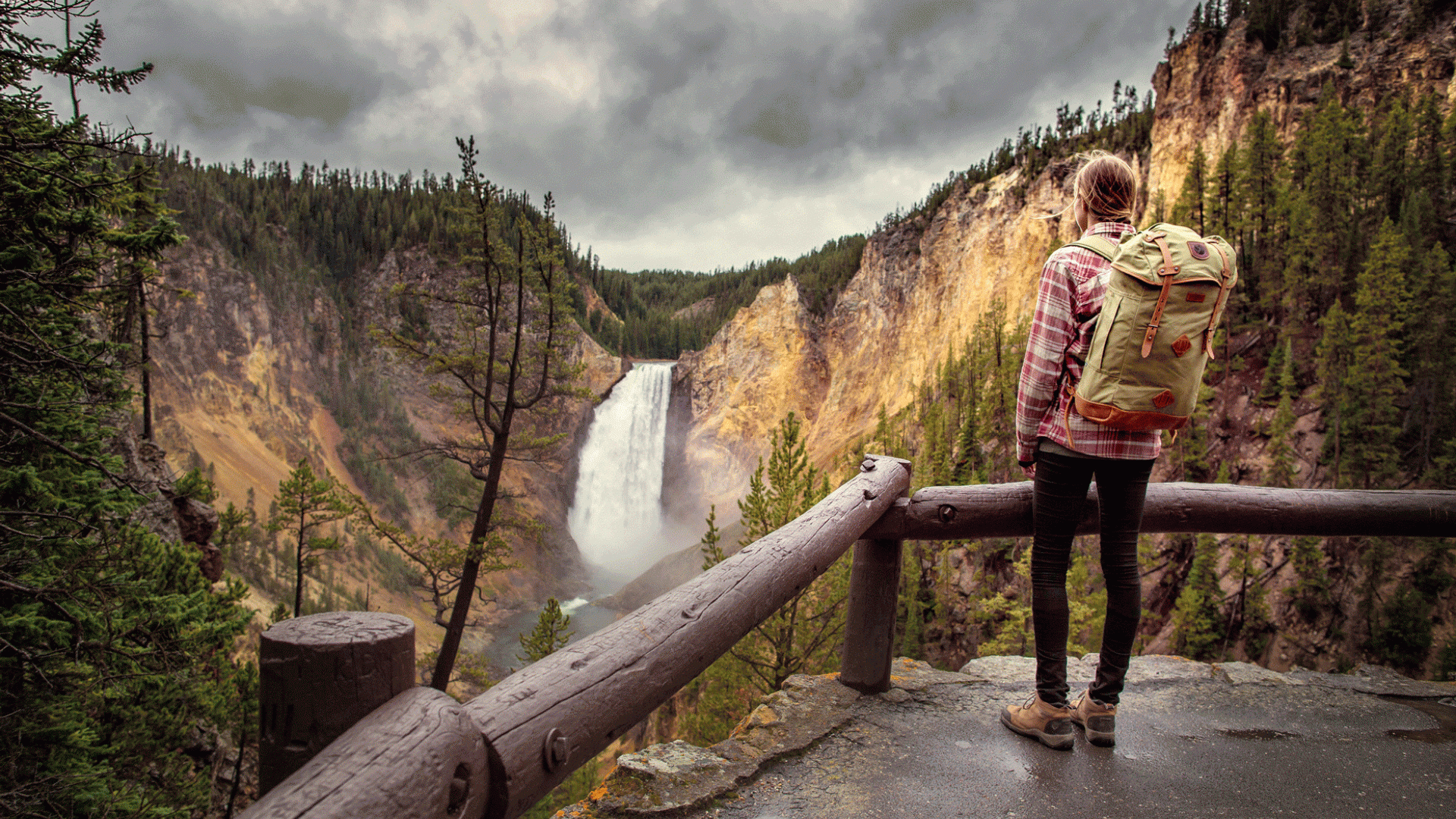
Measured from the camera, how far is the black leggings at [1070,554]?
7.93ft

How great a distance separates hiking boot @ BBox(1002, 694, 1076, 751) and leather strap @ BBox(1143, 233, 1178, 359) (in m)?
1.52

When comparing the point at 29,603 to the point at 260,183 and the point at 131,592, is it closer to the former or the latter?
the point at 131,592

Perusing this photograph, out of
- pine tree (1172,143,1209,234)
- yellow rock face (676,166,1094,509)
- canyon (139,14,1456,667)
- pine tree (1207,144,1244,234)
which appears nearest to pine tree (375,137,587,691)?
canyon (139,14,1456,667)

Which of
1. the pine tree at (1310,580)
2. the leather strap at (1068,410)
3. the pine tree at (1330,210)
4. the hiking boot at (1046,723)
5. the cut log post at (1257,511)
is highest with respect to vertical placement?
the pine tree at (1330,210)

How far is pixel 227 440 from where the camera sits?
3225 centimetres

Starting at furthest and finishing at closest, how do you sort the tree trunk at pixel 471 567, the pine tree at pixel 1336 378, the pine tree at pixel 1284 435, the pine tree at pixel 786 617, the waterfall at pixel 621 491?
1. the waterfall at pixel 621 491
2. the pine tree at pixel 1284 435
3. the pine tree at pixel 1336 378
4. the tree trunk at pixel 471 567
5. the pine tree at pixel 786 617

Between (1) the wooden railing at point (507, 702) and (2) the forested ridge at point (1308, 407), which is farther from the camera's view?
(2) the forested ridge at point (1308, 407)

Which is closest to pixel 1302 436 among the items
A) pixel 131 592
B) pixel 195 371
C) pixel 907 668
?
pixel 907 668

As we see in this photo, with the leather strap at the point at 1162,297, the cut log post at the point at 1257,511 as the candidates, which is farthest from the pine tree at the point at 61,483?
the leather strap at the point at 1162,297

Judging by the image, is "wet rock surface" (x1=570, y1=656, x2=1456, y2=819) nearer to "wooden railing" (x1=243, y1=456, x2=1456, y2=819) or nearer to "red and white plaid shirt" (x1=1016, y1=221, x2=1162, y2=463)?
"wooden railing" (x1=243, y1=456, x2=1456, y2=819)

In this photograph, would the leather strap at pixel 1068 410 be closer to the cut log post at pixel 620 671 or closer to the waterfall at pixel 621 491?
the cut log post at pixel 620 671

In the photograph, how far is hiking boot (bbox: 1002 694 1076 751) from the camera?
260 cm

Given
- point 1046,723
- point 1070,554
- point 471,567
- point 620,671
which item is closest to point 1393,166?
point 1070,554

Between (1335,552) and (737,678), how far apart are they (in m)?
13.0
